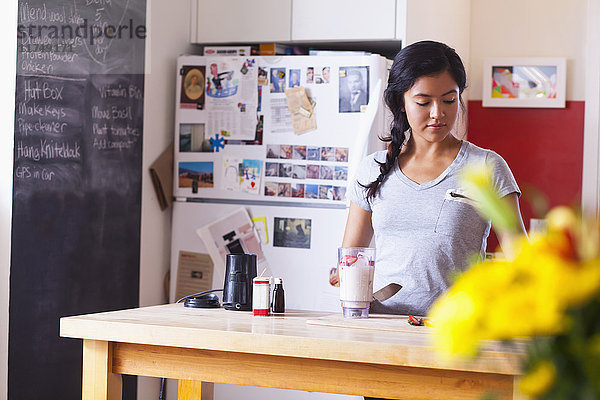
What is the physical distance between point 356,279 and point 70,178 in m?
1.44

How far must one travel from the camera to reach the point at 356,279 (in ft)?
6.07

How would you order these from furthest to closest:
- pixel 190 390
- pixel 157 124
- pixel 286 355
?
pixel 157 124
pixel 190 390
pixel 286 355

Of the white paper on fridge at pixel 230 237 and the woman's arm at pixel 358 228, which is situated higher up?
the woman's arm at pixel 358 228

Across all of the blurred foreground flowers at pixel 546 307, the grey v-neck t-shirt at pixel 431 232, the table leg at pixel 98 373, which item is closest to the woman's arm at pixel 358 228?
the grey v-neck t-shirt at pixel 431 232

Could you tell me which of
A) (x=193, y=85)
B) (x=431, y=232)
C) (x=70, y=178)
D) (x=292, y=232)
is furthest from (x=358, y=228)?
(x=193, y=85)

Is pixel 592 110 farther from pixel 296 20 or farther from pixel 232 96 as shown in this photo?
pixel 232 96

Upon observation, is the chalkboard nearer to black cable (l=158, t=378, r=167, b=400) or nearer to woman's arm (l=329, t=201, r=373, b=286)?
black cable (l=158, t=378, r=167, b=400)

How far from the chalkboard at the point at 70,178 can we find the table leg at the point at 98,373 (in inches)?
35.9

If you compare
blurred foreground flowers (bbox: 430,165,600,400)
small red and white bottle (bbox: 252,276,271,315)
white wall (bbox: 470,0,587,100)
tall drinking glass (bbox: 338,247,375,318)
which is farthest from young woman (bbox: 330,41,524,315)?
white wall (bbox: 470,0,587,100)

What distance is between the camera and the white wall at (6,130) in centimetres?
264

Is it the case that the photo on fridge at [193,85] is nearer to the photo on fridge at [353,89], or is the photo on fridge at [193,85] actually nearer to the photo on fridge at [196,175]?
the photo on fridge at [196,175]

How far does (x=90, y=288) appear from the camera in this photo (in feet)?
9.89

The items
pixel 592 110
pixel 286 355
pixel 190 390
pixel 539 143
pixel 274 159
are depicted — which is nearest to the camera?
pixel 286 355

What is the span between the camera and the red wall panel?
3.85 metres
